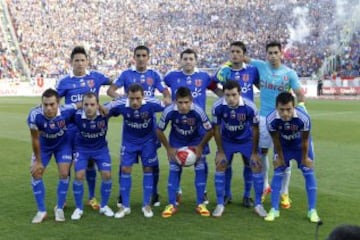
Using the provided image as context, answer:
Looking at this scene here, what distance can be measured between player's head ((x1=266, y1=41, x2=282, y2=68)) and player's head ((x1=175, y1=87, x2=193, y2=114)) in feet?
4.48

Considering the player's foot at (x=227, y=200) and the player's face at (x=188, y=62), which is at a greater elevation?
the player's face at (x=188, y=62)

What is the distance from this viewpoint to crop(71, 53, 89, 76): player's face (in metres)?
7.02

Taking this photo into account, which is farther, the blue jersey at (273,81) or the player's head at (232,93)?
the blue jersey at (273,81)

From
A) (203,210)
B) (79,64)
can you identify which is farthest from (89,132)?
(203,210)

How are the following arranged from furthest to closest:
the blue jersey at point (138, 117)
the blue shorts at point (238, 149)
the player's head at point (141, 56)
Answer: the player's head at point (141, 56)
the blue shorts at point (238, 149)
the blue jersey at point (138, 117)

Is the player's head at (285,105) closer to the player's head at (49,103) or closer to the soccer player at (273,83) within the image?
the soccer player at (273,83)

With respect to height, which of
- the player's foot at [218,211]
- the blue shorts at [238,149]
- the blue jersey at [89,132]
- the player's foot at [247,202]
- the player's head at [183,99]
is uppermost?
the player's head at [183,99]

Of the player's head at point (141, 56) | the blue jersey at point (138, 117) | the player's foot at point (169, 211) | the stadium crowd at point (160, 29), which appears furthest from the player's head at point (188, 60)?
the stadium crowd at point (160, 29)

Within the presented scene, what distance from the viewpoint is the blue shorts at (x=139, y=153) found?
6852 mm

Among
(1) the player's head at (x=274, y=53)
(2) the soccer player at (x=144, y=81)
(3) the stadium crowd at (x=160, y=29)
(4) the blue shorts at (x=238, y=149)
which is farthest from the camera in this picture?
(3) the stadium crowd at (x=160, y=29)

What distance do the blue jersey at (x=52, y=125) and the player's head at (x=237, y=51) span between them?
2238 mm

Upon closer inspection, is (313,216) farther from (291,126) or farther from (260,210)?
(291,126)

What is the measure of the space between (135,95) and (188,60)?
40.7 inches

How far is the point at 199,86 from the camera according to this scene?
7367mm
